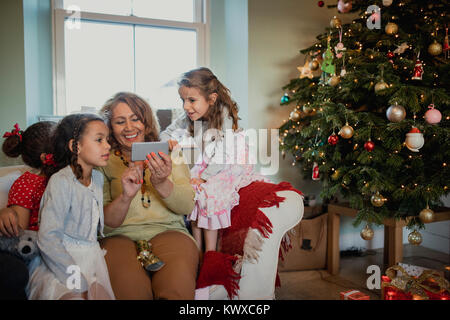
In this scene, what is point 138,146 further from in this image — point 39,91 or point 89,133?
point 39,91

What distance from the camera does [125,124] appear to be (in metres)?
1.32

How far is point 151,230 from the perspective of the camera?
4.26ft

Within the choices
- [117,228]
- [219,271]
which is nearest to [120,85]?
[117,228]

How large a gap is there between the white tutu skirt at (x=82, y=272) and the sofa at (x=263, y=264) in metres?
0.34

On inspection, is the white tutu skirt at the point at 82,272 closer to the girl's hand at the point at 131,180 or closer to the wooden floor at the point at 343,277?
the girl's hand at the point at 131,180

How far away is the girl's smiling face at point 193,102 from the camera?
1.66 meters

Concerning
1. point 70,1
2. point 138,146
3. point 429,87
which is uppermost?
point 70,1

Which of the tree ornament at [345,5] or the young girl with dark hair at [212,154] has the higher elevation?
the tree ornament at [345,5]

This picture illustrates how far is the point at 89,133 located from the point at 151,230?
0.42 m

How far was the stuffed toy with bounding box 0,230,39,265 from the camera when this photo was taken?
0.98 meters

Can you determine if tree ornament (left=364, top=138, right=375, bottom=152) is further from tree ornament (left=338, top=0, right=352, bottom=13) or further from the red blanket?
tree ornament (left=338, top=0, right=352, bottom=13)

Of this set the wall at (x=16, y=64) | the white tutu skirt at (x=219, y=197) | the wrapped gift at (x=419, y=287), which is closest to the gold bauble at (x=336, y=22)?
the white tutu skirt at (x=219, y=197)

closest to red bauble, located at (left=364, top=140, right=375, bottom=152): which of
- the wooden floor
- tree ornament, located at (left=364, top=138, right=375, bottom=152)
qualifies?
tree ornament, located at (left=364, top=138, right=375, bottom=152)

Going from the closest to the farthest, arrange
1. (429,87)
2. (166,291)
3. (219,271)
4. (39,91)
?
(166,291) < (219,271) < (429,87) < (39,91)
